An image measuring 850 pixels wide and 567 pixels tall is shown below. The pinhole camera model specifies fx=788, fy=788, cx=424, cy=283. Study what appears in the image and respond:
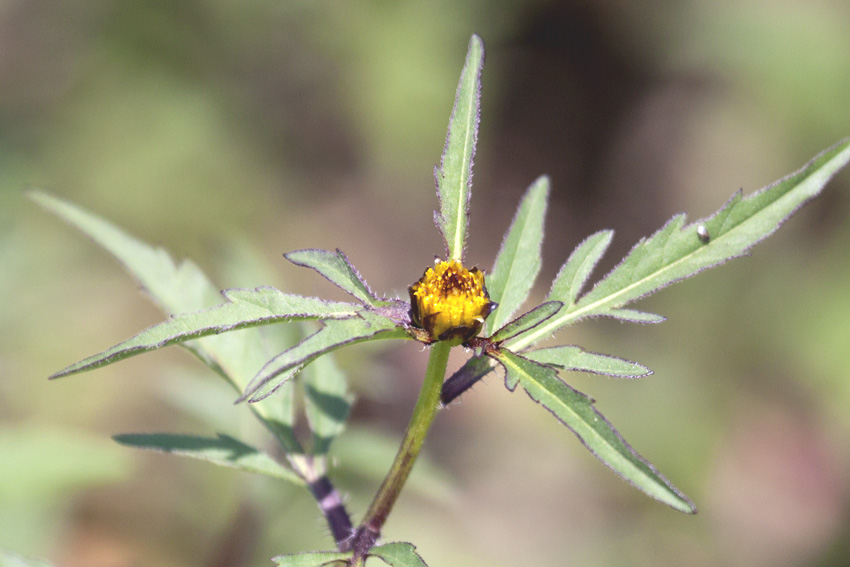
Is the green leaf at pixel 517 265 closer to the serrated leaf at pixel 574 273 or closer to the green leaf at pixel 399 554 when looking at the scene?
the serrated leaf at pixel 574 273

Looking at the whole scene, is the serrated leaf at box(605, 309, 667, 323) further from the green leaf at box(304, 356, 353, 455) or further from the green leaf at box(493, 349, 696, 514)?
the green leaf at box(304, 356, 353, 455)

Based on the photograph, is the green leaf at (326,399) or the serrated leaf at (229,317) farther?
the green leaf at (326,399)

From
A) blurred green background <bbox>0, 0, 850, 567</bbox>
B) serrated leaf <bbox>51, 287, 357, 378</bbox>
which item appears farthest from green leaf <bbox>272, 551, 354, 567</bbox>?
blurred green background <bbox>0, 0, 850, 567</bbox>

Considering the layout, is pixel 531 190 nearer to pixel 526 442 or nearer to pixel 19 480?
pixel 19 480

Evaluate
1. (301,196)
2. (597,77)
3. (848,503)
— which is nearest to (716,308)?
(848,503)

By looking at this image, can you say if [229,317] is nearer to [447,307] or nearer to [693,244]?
[447,307]

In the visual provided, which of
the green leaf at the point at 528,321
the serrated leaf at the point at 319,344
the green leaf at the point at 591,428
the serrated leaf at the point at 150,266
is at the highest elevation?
the serrated leaf at the point at 150,266

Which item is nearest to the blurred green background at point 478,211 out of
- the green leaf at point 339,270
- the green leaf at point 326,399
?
the green leaf at point 326,399
